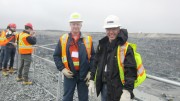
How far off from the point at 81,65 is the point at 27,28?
11.5ft

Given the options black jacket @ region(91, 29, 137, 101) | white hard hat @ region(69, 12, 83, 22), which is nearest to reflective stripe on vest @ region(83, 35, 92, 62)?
white hard hat @ region(69, 12, 83, 22)

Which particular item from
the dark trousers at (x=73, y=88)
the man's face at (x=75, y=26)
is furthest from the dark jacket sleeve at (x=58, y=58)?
the man's face at (x=75, y=26)

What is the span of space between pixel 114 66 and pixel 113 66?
0.01m

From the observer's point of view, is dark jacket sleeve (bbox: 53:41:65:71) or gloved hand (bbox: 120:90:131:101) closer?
gloved hand (bbox: 120:90:131:101)

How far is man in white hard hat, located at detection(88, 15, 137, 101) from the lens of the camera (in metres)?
2.94

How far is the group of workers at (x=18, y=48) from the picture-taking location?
707 cm

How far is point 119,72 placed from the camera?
10.0ft

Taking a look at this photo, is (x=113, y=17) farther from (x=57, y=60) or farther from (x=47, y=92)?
(x=47, y=92)

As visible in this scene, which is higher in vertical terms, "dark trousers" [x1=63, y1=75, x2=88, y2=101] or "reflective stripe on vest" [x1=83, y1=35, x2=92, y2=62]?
"reflective stripe on vest" [x1=83, y1=35, x2=92, y2=62]

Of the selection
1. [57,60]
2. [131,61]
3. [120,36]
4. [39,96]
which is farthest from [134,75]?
[39,96]

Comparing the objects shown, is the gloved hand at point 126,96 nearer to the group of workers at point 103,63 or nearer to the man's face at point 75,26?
the group of workers at point 103,63

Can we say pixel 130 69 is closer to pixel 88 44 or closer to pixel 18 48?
pixel 88 44

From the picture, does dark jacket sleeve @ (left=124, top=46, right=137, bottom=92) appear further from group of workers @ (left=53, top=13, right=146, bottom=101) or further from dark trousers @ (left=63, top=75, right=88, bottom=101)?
dark trousers @ (left=63, top=75, right=88, bottom=101)

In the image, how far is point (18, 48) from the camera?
300 inches
